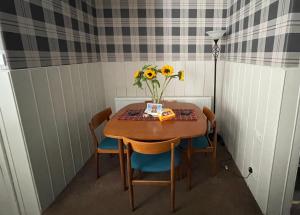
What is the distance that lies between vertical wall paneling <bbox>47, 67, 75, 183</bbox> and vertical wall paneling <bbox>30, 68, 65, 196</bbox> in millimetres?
57

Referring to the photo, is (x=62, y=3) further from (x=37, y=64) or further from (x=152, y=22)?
(x=152, y=22)

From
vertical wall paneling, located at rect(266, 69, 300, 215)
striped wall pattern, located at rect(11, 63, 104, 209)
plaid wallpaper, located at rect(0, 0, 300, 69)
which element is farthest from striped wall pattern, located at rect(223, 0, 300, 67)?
striped wall pattern, located at rect(11, 63, 104, 209)

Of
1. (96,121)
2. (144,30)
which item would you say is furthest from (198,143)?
(144,30)

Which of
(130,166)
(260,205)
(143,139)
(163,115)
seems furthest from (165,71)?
(260,205)

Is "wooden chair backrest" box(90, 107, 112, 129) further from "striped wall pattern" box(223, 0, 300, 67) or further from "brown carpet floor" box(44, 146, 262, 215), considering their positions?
"striped wall pattern" box(223, 0, 300, 67)

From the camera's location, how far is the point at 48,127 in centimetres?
165

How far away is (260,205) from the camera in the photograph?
158 cm

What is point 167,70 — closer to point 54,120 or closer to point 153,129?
point 153,129

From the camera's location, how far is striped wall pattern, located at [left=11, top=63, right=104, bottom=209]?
144cm

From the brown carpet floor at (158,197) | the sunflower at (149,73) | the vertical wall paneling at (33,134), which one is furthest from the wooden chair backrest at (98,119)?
the sunflower at (149,73)

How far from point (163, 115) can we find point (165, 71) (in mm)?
437

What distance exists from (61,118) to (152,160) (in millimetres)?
1007

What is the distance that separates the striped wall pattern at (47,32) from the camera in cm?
130

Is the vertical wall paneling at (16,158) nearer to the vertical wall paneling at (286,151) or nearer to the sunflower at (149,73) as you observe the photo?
the sunflower at (149,73)
